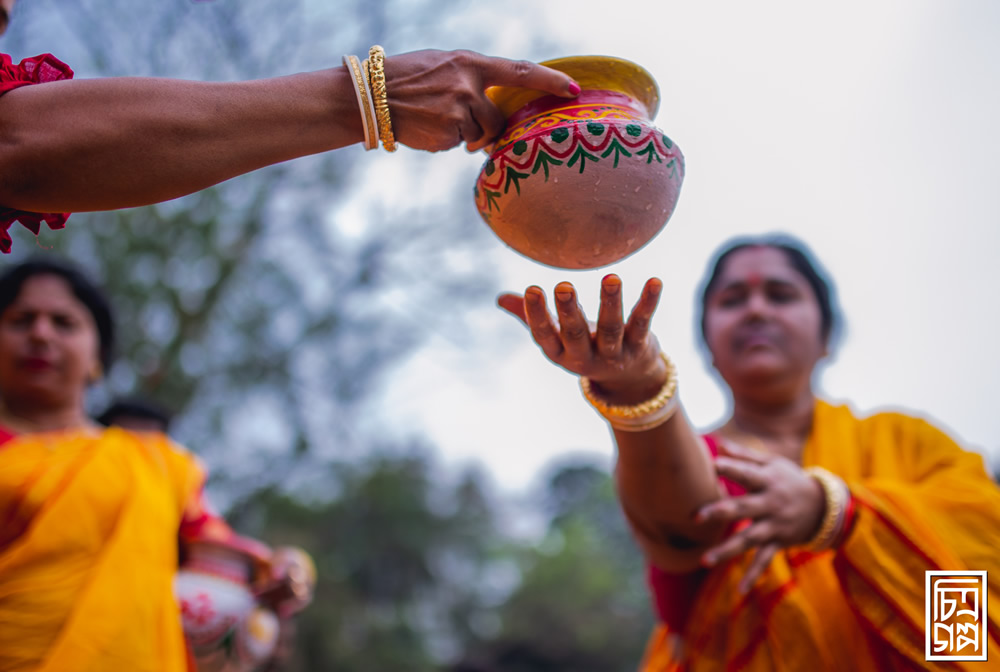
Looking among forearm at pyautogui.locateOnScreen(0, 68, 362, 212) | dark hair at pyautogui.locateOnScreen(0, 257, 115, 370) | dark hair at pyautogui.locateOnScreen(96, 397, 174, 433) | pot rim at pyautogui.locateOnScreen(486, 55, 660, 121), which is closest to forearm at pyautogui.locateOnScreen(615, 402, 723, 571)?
pot rim at pyautogui.locateOnScreen(486, 55, 660, 121)

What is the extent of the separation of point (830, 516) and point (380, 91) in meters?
1.35

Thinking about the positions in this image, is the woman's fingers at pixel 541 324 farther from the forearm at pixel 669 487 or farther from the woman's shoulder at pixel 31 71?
the woman's shoulder at pixel 31 71

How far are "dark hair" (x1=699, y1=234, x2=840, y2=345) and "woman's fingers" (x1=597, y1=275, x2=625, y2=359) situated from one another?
0.96 metres

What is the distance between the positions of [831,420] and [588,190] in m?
1.22

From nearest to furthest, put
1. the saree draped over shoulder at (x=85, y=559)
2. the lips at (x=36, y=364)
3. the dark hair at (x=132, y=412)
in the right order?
the saree draped over shoulder at (x=85, y=559) < the lips at (x=36, y=364) < the dark hair at (x=132, y=412)

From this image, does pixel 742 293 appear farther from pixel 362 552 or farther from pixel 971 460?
pixel 362 552

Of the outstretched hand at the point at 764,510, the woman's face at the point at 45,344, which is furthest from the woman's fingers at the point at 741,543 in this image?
the woman's face at the point at 45,344

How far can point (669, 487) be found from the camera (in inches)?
67.7

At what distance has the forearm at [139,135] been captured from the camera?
1262 mm

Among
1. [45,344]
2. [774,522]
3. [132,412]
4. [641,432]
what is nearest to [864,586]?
[774,522]

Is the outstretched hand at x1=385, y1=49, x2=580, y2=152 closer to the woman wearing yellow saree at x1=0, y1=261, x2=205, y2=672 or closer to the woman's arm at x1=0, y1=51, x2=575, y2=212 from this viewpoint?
the woman's arm at x1=0, y1=51, x2=575, y2=212

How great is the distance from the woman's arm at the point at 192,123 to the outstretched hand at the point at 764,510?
3.13 ft

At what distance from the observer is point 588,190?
1430 mm

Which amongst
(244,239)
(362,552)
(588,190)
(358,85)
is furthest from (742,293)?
(362,552)
